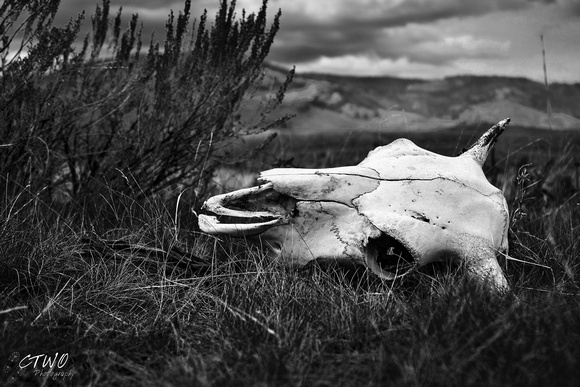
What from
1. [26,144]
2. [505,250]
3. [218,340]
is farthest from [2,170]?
[505,250]

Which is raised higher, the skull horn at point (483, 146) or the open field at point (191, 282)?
the skull horn at point (483, 146)

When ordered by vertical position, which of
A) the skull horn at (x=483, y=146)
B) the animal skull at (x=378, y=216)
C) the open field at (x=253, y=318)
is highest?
the skull horn at (x=483, y=146)

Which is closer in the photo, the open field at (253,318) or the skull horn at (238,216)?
the open field at (253,318)

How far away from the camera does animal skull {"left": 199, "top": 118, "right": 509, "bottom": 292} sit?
280cm

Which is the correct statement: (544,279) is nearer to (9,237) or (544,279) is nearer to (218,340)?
(218,340)

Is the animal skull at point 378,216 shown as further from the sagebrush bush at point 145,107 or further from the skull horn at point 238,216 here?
the sagebrush bush at point 145,107

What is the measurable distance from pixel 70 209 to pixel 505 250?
2.54 m

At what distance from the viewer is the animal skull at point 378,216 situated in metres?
2.80

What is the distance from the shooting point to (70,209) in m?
3.88

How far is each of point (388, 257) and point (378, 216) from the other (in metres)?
0.31

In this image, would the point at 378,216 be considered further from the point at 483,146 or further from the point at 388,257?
the point at 483,146

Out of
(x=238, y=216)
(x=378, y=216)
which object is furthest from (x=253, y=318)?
(x=378, y=216)

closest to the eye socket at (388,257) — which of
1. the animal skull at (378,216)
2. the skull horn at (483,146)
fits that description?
the animal skull at (378,216)

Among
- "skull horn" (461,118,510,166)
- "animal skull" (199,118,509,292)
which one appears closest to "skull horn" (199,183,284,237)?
"animal skull" (199,118,509,292)
